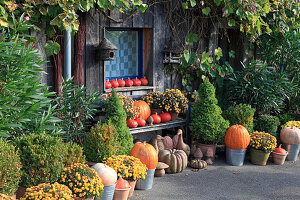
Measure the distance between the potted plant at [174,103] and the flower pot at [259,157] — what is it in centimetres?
153

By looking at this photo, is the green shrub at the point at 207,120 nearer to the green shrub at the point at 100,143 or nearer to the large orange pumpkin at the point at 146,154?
the large orange pumpkin at the point at 146,154

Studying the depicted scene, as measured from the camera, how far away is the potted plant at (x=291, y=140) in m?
7.70

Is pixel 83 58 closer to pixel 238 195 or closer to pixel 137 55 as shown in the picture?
pixel 137 55

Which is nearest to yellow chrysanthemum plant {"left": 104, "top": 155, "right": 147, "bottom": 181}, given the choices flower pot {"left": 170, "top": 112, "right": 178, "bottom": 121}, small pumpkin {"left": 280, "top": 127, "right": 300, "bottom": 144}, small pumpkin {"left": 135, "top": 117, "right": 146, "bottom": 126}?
small pumpkin {"left": 135, "top": 117, "right": 146, "bottom": 126}

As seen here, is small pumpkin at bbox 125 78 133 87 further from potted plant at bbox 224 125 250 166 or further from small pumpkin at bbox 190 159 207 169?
potted plant at bbox 224 125 250 166

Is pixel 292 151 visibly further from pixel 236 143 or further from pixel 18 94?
pixel 18 94

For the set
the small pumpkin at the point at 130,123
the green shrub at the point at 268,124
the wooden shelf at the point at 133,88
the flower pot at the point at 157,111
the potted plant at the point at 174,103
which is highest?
the wooden shelf at the point at 133,88

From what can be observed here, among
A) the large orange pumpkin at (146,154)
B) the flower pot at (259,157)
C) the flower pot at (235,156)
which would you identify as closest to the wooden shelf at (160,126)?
the large orange pumpkin at (146,154)

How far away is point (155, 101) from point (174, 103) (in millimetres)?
361

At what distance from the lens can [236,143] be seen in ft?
23.5

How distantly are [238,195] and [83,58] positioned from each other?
11.0 ft

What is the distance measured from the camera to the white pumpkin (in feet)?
16.5

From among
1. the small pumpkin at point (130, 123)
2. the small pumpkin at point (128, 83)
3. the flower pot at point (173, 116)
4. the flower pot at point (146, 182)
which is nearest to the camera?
the flower pot at point (146, 182)

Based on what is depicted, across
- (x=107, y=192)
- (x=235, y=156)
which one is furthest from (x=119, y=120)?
(x=235, y=156)
